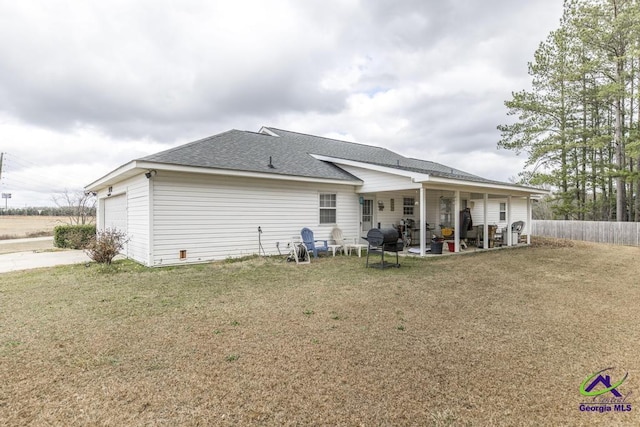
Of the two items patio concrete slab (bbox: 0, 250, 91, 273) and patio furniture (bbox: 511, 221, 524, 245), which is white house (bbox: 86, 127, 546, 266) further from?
patio concrete slab (bbox: 0, 250, 91, 273)

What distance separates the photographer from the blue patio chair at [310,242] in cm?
973

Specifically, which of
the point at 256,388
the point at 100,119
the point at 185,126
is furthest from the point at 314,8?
the point at 100,119

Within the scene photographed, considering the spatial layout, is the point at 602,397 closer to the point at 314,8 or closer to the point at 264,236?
the point at 264,236

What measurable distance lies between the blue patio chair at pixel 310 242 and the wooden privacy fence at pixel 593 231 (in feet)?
45.9

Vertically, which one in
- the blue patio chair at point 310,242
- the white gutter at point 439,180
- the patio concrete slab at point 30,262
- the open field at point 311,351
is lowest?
the open field at point 311,351

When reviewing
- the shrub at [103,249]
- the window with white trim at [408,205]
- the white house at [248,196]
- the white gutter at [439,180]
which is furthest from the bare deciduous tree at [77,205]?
the window with white trim at [408,205]

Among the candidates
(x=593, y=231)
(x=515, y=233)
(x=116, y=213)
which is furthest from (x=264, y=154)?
(x=593, y=231)

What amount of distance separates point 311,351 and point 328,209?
8224 millimetres

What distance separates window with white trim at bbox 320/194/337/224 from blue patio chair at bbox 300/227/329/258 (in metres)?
1.11

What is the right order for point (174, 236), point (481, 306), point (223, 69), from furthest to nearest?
point (223, 69)
point (174, 236)
point (481, 306)

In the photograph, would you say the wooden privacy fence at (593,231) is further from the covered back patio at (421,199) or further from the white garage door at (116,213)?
the white garage door at (116,213)

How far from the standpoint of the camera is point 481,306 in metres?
4.80

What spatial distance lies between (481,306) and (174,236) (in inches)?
281

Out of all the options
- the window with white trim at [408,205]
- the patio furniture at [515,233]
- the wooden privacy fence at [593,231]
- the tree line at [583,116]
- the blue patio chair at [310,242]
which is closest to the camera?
the blue patio chair at [310,242]
